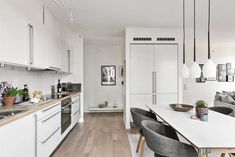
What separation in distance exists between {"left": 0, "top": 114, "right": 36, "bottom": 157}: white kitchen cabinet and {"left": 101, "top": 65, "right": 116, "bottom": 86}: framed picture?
190 inches

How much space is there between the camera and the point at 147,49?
15.7 feet

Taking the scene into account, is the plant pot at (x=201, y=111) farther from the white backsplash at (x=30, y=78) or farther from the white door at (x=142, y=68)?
the white backsplash at (x=30, y=78)

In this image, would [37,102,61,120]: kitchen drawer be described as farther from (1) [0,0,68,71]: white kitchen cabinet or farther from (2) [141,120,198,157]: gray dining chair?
(2) [141,120,198,157]: gray dining chair

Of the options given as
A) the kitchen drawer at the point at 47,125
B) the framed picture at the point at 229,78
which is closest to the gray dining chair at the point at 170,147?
the kitchen drawer at the point at 47,125

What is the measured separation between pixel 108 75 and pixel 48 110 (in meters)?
4.44

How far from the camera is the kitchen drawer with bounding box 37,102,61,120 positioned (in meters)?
2.45

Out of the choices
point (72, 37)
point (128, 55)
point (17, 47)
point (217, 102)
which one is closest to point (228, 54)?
point (217, 102)

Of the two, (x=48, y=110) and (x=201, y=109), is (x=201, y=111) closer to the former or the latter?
(x=201, y=109)

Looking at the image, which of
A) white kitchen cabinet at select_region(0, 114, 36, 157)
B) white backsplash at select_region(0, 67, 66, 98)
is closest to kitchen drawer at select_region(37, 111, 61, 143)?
white kitchen cabinet at select_region(0, 114, 36, 157)

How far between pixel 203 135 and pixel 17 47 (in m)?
2.36

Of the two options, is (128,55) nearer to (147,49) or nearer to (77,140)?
(147,49)

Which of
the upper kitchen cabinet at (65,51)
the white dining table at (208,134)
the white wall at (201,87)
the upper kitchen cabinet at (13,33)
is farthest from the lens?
the white wall at (201,87)

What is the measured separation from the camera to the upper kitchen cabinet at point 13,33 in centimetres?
201

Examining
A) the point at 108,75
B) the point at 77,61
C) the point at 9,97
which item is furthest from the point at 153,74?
Answer: the point at 9,97
